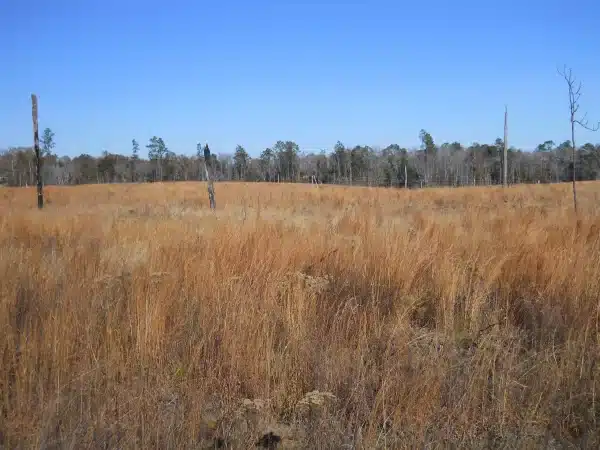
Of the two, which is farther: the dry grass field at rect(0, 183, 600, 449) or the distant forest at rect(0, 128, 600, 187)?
the distant forest at rect(0, 128, 600, 187)

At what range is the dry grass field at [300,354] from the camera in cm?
180

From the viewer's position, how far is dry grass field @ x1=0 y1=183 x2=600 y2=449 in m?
1.80

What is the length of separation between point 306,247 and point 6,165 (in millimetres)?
107033

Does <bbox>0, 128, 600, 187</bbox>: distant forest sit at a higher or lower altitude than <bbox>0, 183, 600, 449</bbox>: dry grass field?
higher

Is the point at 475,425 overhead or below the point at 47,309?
below

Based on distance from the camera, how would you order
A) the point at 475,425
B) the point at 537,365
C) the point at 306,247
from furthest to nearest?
the point at 306,247, the point at 537,365, the point at 475,425

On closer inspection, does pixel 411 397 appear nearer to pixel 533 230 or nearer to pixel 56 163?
pixel 533 230

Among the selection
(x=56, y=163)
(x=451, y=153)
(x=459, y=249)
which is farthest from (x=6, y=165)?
(x=459, y=249)

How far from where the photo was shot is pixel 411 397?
1.95 meters

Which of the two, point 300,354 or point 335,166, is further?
point 335,166

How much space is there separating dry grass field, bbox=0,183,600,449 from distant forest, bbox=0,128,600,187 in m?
75.7

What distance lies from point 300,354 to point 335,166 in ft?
329

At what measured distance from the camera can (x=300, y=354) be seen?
7.72 ft

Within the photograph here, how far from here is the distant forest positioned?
8244 cm
